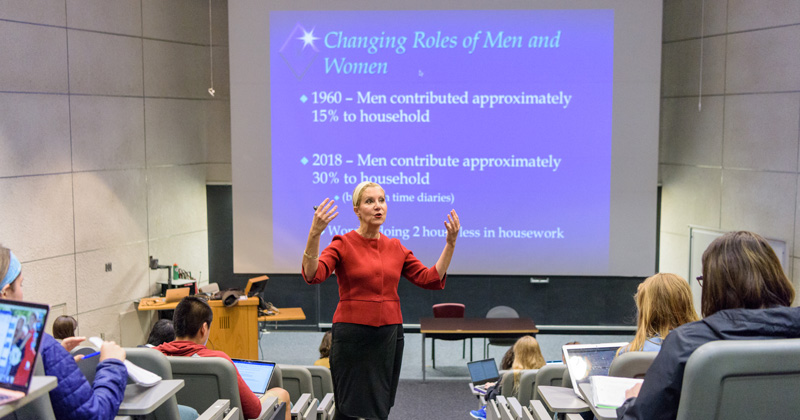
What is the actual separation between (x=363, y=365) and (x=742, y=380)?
1654 millimetres

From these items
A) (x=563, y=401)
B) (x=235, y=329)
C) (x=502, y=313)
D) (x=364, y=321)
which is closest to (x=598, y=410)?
(x=563, y=401)

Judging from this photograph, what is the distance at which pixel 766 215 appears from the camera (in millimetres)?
6566

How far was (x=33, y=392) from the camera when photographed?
57.3 inches

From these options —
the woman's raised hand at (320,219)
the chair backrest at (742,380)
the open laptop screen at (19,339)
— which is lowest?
the chair backrest at (742,380)

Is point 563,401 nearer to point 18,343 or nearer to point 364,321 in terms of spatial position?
point 364,321

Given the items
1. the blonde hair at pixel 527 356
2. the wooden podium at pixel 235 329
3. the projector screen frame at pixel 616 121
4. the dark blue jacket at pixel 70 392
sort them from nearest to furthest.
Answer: the dark blue jacket at pixel 70 392 < the blonde hair at pixel 527 356 < the wooden podium at pixel 235 329 < the projector screen frame at pixel 616 121

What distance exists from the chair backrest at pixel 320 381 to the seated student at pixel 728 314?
113 inches

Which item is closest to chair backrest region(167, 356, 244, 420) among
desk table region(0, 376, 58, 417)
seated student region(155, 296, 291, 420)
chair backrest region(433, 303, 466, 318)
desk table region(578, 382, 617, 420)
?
seated student region(155, 296, 291, 420)

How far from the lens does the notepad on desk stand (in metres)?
1.91

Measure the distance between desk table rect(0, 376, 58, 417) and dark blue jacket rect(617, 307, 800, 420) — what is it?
4.39ft

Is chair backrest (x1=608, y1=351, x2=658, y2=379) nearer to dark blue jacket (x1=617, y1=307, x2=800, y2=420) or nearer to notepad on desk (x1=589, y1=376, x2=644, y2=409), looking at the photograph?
notepad on desk (x1=589, y1=376, x2=644, y2=409)

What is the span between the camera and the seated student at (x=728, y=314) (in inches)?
64.1

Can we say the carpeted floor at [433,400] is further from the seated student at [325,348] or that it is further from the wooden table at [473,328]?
the seated student at [325,348]

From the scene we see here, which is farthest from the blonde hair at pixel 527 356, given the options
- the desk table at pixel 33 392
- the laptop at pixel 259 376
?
the desk table at pixel 33 392
